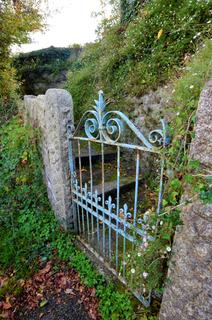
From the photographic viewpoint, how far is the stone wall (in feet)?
3.12

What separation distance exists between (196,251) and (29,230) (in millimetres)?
2434

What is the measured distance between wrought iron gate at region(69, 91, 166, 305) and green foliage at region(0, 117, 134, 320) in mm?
212

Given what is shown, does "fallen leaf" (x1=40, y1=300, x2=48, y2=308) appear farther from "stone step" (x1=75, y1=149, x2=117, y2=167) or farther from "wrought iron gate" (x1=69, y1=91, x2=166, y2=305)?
"stone step" (x1=75, y1=149, x2=117, y2=167)

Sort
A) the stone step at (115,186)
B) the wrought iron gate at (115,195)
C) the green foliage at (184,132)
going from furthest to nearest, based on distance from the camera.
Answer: the stone step at (115,186) → the wrought iron gate at (115,195) → the green foliage at (184,132)

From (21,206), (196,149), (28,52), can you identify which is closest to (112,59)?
(21,206)

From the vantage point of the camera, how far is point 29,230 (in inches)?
113

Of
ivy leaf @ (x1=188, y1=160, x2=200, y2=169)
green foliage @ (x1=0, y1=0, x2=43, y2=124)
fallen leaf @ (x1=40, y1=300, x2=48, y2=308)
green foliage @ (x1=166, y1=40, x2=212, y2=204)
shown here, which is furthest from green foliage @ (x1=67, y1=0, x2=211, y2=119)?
fallen leaf @ (x1=40, y1=300, x2=48, y2=308)

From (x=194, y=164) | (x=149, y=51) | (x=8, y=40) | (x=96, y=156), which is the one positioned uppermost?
(x=8, y=40)

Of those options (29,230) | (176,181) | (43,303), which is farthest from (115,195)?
(176,181)

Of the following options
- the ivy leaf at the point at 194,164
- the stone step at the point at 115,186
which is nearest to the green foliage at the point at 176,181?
the ivy leaf at the point at 194,164

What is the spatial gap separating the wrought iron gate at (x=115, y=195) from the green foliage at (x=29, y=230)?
0.21 metres

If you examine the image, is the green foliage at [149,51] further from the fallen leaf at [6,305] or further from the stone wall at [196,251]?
the fallen leaf at [6,305]

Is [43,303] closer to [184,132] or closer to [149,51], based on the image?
[184,132]

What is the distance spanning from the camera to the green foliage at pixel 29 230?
207cm
